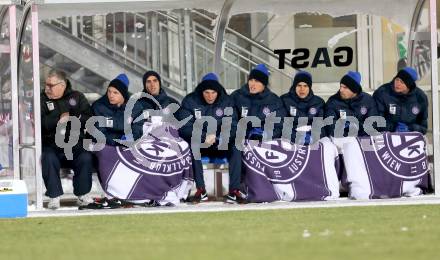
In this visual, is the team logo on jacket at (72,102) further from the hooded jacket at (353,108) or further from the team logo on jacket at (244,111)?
the hooded jacket at (353,108)

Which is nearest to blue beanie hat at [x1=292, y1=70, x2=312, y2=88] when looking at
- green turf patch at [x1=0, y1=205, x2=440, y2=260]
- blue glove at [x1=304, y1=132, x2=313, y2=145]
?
blue glove at [x1=304, y1=132, x2=313, y2=145]

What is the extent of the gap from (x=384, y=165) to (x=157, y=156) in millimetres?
2543

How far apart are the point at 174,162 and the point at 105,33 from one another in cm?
248

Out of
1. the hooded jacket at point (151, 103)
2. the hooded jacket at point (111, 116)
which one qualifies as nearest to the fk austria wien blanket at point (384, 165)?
the hooded jacket at point (151, 103)

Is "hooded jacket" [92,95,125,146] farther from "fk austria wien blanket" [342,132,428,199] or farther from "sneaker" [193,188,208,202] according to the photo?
"fk austria wien blanket" [342,132,428,199]

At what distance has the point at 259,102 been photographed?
48.7ft

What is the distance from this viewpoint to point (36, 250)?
979 centimetres

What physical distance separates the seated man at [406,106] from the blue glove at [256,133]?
56.4 inches

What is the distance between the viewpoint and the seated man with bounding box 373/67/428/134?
15.0m

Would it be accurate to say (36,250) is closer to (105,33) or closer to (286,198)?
(286,198)

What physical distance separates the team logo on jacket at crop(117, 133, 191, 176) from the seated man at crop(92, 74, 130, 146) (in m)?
0.24

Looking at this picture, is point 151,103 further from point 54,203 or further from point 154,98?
point 54,203

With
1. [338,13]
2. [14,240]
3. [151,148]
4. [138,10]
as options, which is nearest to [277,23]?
[338,13]

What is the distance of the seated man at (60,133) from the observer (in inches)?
550
